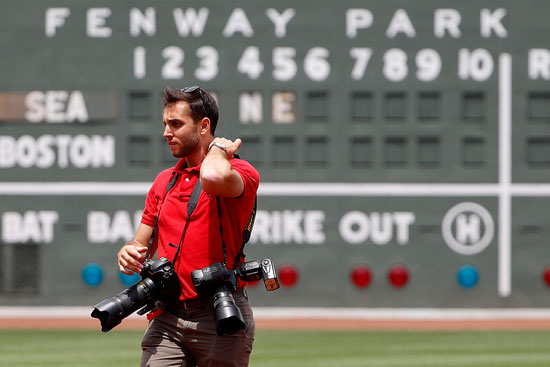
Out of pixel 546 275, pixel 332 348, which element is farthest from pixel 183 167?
pixel 546 275

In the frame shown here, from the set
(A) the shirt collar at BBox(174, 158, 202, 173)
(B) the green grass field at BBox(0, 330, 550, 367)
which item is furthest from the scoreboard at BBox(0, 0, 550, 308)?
(A) the shirt collar at BBox(174, 158, 202, 173)

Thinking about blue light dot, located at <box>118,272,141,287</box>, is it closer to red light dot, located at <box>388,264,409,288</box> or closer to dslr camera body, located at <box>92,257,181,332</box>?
red light dot, located at <box>388,264,409,288</box>

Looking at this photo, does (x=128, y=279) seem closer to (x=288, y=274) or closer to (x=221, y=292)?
(x=288, y=274)

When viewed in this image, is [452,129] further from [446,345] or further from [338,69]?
[446,345]

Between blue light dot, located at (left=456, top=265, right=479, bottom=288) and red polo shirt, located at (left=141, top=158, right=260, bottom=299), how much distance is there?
325 inches

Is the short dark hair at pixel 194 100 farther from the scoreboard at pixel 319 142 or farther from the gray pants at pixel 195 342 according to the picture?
the scoreboard at pixel 319 142

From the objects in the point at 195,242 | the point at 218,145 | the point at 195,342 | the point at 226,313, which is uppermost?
the point at 218,145

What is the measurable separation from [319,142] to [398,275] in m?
1.85

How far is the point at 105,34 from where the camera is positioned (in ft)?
41.0

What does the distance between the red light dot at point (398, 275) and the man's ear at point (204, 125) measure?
807cm

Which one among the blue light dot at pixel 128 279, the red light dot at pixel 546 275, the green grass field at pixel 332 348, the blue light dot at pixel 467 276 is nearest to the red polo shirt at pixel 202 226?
the green grass field at pixel 332 348

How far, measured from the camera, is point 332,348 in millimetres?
10406

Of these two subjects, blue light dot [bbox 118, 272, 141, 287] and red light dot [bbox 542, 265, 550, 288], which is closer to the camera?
blue light dot [bbox 118, 272, 141, 287]

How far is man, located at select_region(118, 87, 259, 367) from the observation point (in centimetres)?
432
